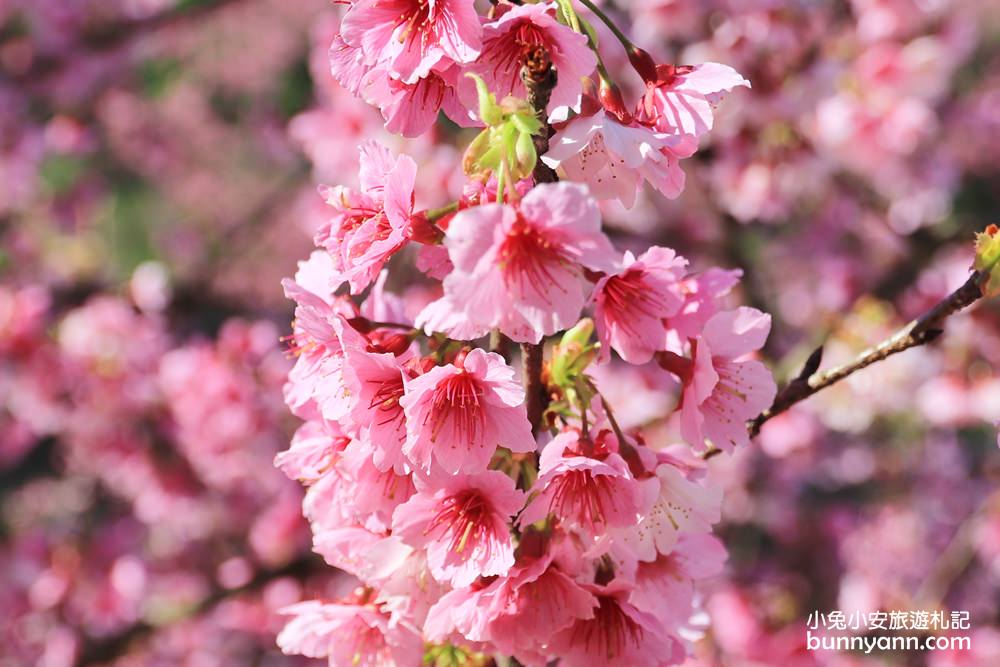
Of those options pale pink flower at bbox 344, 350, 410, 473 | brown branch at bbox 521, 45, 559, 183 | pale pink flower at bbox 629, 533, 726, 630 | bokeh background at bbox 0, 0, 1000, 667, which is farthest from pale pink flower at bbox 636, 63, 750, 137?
bokeh background at bbox 0, 0, 1000, 667

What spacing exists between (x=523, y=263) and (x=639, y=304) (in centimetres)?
16

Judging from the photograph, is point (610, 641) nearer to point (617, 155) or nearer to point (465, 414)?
point (465, 414)

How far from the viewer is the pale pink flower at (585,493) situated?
2.65ft

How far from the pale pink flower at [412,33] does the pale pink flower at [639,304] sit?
0.24 meters

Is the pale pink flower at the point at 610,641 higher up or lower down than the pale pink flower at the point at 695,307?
lower down

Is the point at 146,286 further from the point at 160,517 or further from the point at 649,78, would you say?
the point at 649,78

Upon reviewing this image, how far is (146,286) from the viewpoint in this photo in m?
3.46

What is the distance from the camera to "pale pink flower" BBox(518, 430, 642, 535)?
31.8 inches

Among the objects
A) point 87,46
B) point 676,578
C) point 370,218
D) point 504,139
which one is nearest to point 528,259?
point 504,139

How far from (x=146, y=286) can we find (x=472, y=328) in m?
3.03

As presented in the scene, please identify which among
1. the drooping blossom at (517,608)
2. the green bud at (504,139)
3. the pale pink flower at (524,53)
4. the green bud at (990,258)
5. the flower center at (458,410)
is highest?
the pale pink flower at (524,53)

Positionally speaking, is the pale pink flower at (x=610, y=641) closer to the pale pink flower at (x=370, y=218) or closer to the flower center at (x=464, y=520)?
the flower center at (x=464, y=520)

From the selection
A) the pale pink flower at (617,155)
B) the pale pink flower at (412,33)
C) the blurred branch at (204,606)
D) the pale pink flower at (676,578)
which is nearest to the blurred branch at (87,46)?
the blurred branch at (204,606)

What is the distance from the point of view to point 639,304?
84 cm
